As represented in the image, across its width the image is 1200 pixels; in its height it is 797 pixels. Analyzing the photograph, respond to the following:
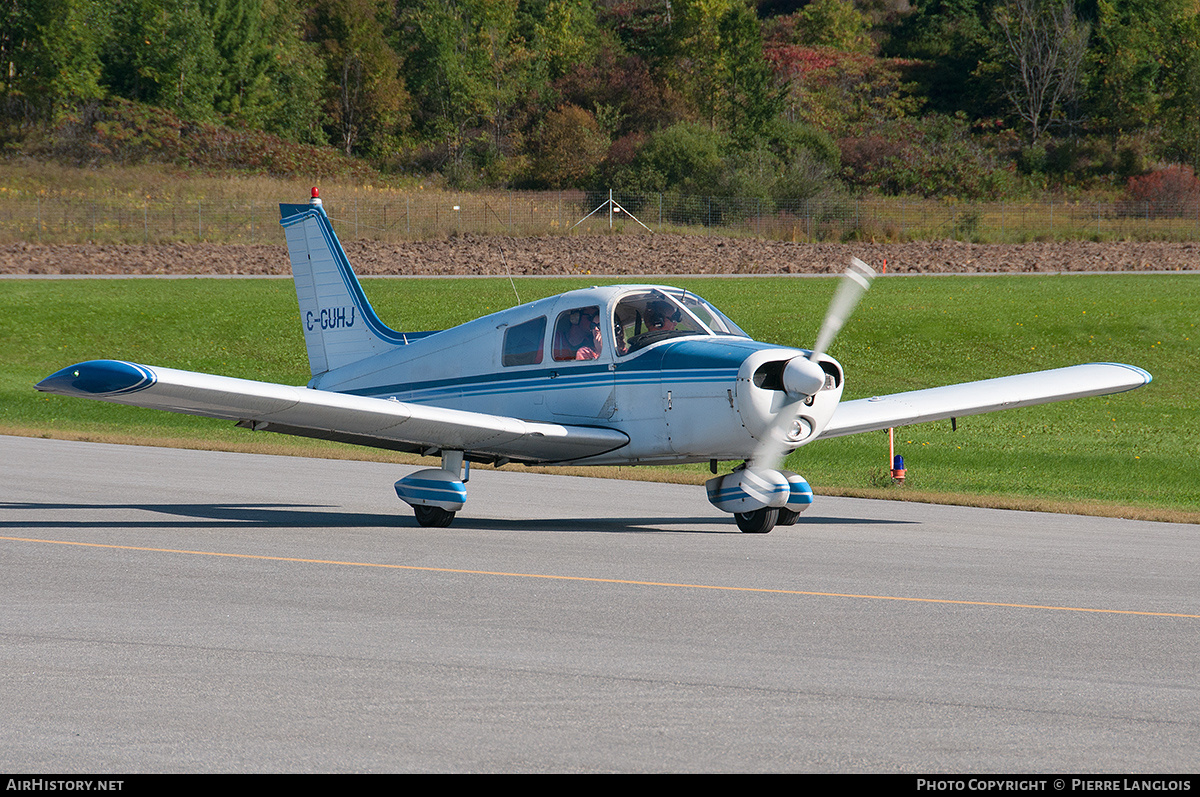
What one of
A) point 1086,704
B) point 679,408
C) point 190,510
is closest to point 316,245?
point 190,510

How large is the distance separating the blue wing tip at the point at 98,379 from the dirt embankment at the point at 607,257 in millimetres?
39852

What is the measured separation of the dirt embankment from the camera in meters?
51.2

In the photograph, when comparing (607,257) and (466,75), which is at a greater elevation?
(466,75)

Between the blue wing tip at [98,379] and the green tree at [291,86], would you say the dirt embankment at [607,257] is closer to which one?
the green tree at [291,86]

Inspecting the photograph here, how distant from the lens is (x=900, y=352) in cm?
3381

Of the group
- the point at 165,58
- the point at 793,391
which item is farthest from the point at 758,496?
the point at 165,58

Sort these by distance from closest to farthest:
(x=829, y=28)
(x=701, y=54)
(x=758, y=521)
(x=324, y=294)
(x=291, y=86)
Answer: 1. (x=758, y=521)
2. (x=324, y=294)
3. (x=291, y=86)
4. (x=701, y=54)
5. (x=829, y=28)

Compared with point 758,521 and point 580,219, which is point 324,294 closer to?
point 758,521

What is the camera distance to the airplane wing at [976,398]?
1357 centimetres

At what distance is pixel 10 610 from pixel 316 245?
28.3 ft

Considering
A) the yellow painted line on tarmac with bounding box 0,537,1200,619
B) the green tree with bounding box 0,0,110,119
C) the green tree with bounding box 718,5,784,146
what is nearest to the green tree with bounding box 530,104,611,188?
the green tree with bounding box 718,5,784,146

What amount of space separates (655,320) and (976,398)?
407 centimetres

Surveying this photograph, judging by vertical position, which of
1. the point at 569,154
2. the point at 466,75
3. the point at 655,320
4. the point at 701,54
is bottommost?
the point at 655,320

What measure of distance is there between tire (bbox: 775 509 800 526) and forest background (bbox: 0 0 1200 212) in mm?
58776
